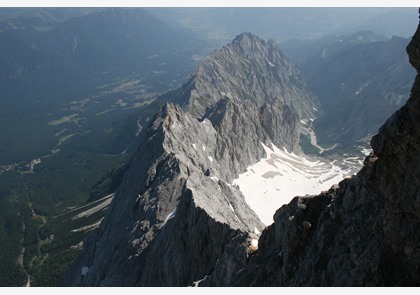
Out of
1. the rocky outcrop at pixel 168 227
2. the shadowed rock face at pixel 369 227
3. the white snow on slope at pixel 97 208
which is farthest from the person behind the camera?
the white snow on slope at pixel 97 208

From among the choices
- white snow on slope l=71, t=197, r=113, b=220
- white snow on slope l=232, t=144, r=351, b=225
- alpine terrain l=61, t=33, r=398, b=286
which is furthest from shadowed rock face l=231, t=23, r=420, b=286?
white snow on slope l=71, t=197, r=113, b=220

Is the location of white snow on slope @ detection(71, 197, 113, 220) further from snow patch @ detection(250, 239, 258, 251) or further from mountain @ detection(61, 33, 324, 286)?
snow patch @ detection(250, 239, 258, 251)

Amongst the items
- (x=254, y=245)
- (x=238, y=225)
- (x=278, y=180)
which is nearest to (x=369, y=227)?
(x=254, y=245)

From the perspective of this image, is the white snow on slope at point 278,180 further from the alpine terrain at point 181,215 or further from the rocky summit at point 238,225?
the rocky summit at point 238,225

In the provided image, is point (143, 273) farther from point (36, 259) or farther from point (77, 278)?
point (36, 259)

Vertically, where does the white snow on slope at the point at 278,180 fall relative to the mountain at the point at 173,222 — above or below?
below

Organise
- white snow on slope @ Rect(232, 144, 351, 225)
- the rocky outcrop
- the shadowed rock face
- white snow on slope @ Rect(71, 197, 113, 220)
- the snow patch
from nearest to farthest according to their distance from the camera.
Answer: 1. the shadowed rock face
2. the snow patch
3. the rocky outcrop
4. white snow on slope @ Rect(232, 144, 351, 225)
5. white snow on slope @ Rect(71, 197, 113, 220)

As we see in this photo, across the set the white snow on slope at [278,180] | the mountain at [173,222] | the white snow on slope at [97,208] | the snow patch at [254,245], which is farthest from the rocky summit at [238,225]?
the white snow on slope at [97,208]
